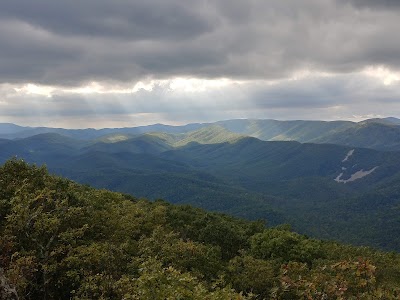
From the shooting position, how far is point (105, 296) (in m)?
30.0

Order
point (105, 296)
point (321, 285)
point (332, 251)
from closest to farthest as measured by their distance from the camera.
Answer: point (105, 296) < point (321, 285) < point (332, 251)

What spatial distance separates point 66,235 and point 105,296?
29.5ft

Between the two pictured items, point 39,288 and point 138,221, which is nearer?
point 39,288

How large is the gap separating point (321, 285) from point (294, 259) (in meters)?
29.4

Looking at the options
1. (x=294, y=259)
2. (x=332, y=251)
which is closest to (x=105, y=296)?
(x=294, y=259)

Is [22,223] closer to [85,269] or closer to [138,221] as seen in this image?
[85,269]

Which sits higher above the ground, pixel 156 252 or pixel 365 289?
pixel 156 252

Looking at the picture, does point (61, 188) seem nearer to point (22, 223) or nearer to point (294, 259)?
point (22, 223)

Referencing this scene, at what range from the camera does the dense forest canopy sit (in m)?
26.6

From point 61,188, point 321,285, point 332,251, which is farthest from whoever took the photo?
point 332,251

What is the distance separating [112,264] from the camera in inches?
1378

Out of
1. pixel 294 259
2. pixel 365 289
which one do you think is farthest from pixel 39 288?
pixel 294 259

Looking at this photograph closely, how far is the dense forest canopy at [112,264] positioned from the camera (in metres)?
26.6

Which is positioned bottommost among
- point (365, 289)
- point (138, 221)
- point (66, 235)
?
point (365, 289)
